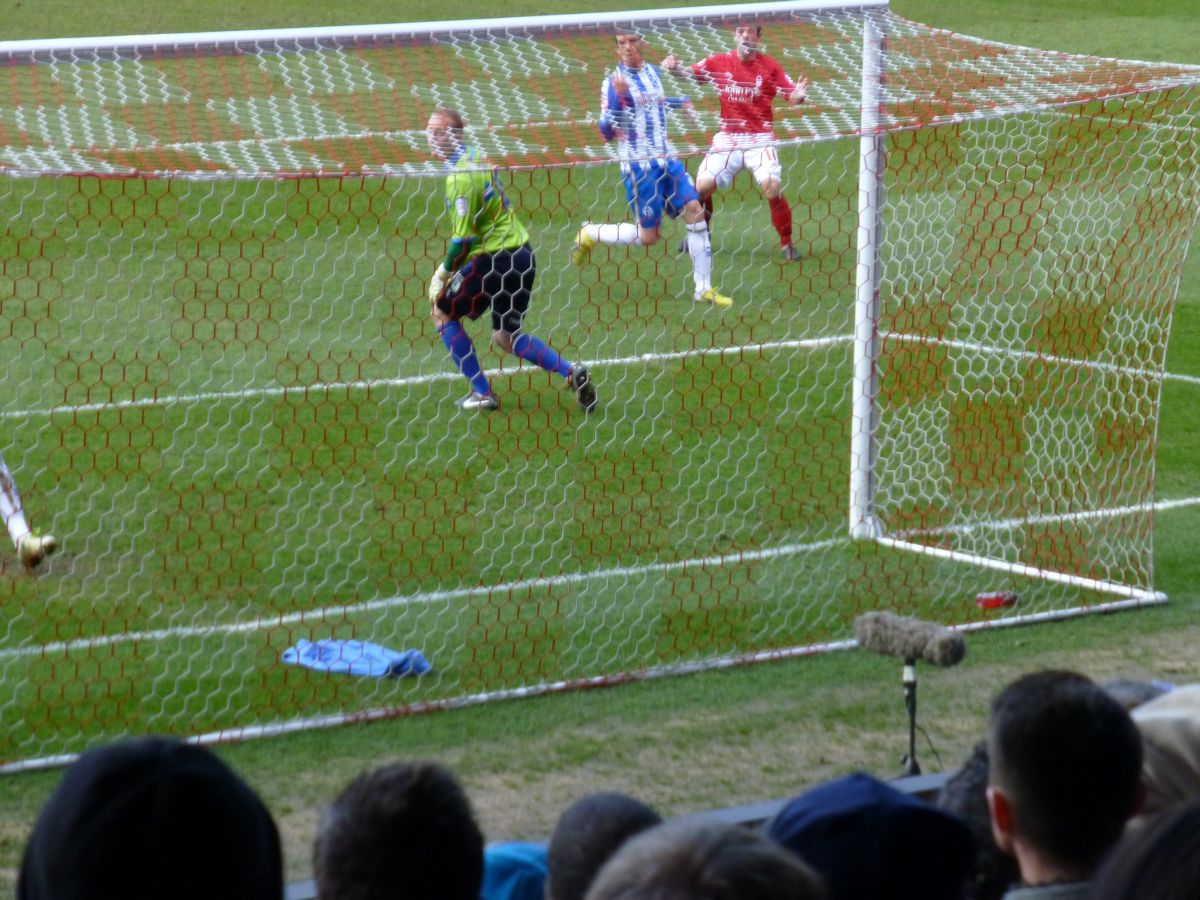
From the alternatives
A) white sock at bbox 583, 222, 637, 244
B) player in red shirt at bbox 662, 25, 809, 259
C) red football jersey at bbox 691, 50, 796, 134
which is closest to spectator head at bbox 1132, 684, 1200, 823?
player in red shirt at bbox 662, 25, 809, 259

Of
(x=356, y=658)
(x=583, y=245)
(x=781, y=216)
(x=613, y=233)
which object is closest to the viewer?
(x=356, y=658)

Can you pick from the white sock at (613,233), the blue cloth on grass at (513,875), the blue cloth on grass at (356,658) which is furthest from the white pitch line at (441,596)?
the white sock at (613,233)

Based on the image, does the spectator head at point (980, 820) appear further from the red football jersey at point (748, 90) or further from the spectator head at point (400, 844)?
the red football jersey at point (748, 90)

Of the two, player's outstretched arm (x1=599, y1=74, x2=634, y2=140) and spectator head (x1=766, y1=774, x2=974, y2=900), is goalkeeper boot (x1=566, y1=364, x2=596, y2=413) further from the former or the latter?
spectator head (x1=766, y1=774, x2=974, y2=900)

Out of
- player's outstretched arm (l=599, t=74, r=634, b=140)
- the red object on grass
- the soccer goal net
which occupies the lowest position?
the red object on grass

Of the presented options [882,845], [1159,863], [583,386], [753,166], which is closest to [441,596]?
[583,386]

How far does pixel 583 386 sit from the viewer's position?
935cm

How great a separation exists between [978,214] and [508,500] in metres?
4.79

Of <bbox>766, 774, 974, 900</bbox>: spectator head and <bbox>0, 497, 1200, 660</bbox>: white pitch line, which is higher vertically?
<bbox>766, 774, 974, 900</bbox>: spectator head

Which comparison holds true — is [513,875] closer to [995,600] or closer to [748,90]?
[995,600]

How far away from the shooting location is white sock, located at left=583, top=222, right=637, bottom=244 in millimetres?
11453

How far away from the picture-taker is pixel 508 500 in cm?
795

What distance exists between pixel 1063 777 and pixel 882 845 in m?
0.51

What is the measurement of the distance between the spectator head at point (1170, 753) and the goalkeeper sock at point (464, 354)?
6.59 metres
